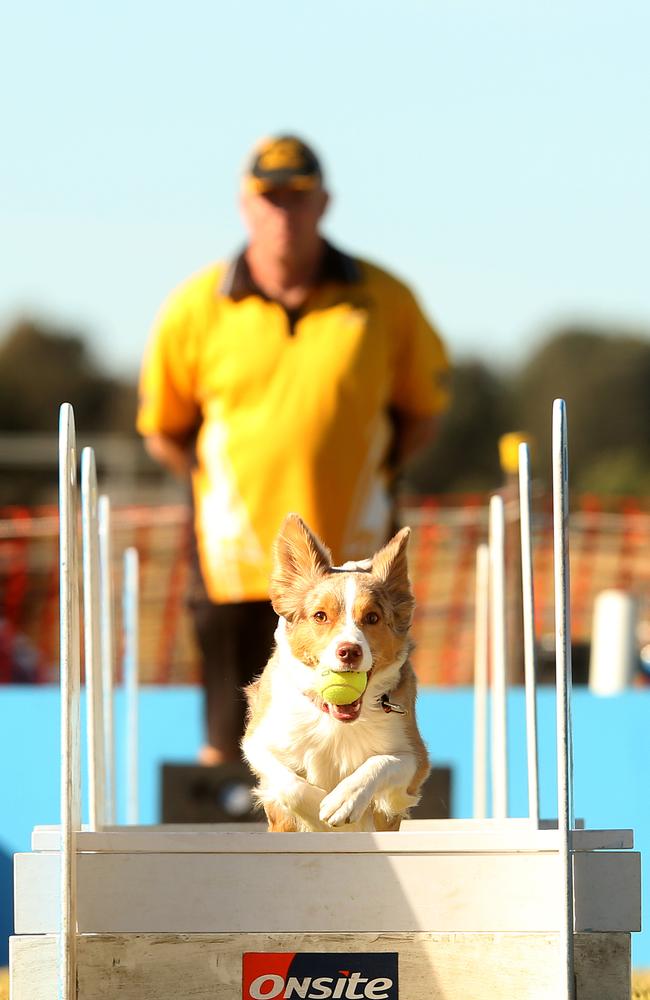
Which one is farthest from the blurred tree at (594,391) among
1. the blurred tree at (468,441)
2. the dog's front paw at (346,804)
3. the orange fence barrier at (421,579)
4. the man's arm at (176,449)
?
the dog's front paw at (346,804)

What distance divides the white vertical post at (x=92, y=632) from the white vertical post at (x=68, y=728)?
0.64 m

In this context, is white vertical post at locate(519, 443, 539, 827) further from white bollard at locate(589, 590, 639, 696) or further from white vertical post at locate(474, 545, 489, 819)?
white bollard at locate(589, 590, 639, 696)

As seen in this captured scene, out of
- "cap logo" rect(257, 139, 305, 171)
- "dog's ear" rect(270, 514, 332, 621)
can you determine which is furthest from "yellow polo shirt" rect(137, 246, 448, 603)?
"dog's ear" rect(270, 514, 332, 621)

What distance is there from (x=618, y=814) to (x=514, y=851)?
10.1 feet

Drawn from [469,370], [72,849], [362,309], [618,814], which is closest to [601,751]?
[618,814]

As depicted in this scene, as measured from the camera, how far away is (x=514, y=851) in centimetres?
272

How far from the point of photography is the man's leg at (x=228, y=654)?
4.65m

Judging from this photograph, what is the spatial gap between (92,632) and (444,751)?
2.72 meters

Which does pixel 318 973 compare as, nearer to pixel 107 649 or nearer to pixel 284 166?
pixel 107 649

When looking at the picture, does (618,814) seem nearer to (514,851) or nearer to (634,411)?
(514,851)

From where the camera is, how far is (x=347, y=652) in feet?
8.99

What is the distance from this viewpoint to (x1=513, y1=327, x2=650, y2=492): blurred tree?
106 feet

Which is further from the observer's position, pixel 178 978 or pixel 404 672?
pixel 404 672

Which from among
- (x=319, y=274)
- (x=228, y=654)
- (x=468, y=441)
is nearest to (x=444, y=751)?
(x=228, y=654)
